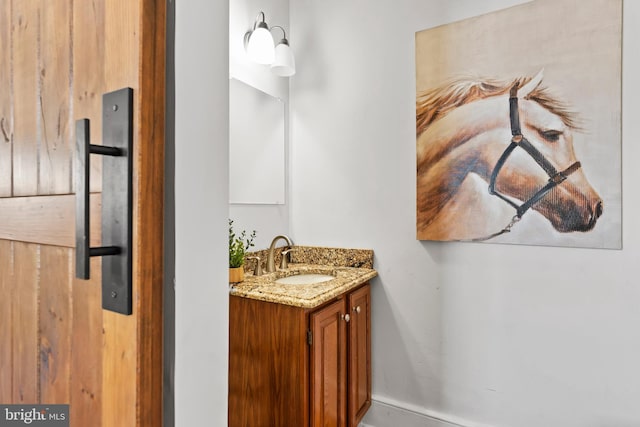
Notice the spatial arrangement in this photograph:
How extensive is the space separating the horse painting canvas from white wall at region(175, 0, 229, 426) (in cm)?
131

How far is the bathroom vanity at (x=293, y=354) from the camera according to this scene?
1.33 metres

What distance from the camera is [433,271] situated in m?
1.75

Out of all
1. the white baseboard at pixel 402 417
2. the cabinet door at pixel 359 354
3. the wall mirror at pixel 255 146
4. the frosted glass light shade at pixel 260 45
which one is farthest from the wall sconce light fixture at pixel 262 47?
the white baseboard at pixel 402 417

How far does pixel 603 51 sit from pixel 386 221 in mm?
1109

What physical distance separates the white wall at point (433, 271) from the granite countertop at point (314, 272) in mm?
71

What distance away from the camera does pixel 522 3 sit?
154 cm

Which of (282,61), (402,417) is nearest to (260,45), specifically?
(282,61)

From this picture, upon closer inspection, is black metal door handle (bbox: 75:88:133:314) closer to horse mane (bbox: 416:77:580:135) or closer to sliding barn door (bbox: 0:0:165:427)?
sliding barn door (bbox: 0:0:165:427)

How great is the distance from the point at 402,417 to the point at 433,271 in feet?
2.47

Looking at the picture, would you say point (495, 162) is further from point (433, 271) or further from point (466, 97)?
point (433, 271)

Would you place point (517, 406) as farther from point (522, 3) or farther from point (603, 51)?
point (522, 3)

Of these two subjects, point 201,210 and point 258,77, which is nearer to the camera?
point 201,210

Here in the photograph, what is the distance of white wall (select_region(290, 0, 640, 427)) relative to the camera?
139cm

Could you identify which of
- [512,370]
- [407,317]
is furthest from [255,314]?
[512,370]
